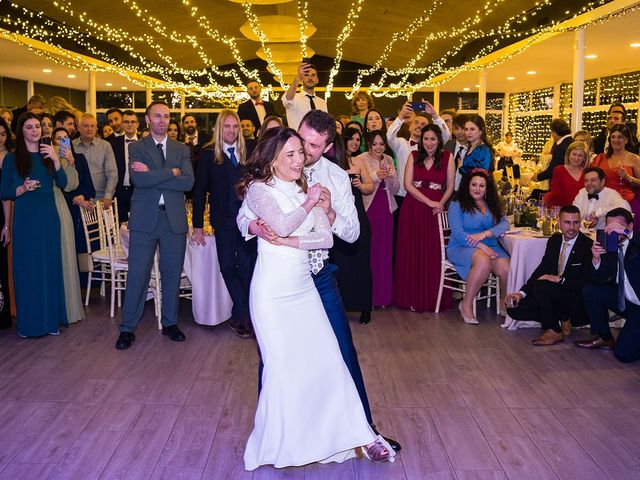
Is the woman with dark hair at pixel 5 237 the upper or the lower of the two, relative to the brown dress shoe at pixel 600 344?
upper

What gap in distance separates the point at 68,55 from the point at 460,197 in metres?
10.7

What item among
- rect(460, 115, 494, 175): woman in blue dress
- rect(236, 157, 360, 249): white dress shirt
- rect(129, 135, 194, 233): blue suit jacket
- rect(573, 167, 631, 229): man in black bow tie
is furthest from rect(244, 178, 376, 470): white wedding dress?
rect(460, 115, 494, 175): woman in blue dress

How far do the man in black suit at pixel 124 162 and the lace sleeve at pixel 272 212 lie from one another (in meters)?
4.10

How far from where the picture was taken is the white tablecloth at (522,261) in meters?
5.79

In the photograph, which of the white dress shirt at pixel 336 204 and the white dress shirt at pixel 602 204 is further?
the white dress shirt at pixel 602 204

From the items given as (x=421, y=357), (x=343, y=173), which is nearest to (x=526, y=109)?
(x=421, y=357)

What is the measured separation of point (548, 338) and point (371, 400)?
5.98ft

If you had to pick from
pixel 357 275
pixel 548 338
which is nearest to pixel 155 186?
pixel 357 275

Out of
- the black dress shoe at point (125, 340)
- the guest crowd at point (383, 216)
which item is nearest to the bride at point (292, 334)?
the guest crowd at point (383, 216)

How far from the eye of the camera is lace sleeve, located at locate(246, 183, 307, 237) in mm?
2957

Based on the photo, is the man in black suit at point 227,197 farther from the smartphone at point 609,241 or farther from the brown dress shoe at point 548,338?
the smartphone at point 609,241

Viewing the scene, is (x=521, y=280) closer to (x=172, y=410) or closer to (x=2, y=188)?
(x=172, y=410)

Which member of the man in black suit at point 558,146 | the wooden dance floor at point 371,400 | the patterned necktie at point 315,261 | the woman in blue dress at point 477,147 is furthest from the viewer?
the man in black suit at point 558,146

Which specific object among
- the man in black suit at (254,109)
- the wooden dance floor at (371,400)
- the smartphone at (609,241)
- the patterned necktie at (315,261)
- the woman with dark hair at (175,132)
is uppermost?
the man in black suit at (254,109)
